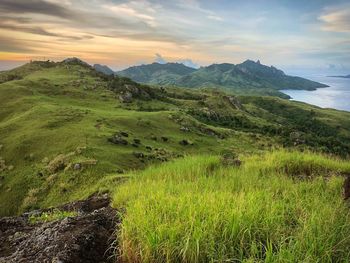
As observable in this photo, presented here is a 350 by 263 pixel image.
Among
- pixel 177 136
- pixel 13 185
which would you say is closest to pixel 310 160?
pixel 13 185

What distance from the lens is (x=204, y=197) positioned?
8734 millimetres

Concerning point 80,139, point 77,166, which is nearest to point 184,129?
point 80,139

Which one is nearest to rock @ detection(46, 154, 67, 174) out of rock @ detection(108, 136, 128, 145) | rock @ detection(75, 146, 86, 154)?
rock @ detection(75, 146, 86, 154)

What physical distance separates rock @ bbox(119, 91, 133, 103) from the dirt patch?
119693 mm

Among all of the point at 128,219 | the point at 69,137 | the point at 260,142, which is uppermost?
the point at 128,219

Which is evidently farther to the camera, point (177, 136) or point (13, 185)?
point (177, 136)

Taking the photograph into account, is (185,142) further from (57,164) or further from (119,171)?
(119,171)

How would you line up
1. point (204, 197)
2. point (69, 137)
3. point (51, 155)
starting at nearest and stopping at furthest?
1. point (204, 197)
2. point (51, 155)
3. point (69, 137)

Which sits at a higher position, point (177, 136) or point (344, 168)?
point (344, 168)

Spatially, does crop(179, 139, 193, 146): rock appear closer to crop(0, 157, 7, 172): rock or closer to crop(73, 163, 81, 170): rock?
crop(73, 163, 81, 170): rock

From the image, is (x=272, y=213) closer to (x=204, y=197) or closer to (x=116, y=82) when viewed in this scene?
(x=204, y=197)

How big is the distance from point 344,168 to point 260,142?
10079 centimetres

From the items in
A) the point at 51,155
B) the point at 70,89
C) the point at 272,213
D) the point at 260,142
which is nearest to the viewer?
the point at 272,213

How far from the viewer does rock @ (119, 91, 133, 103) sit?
130 metres
